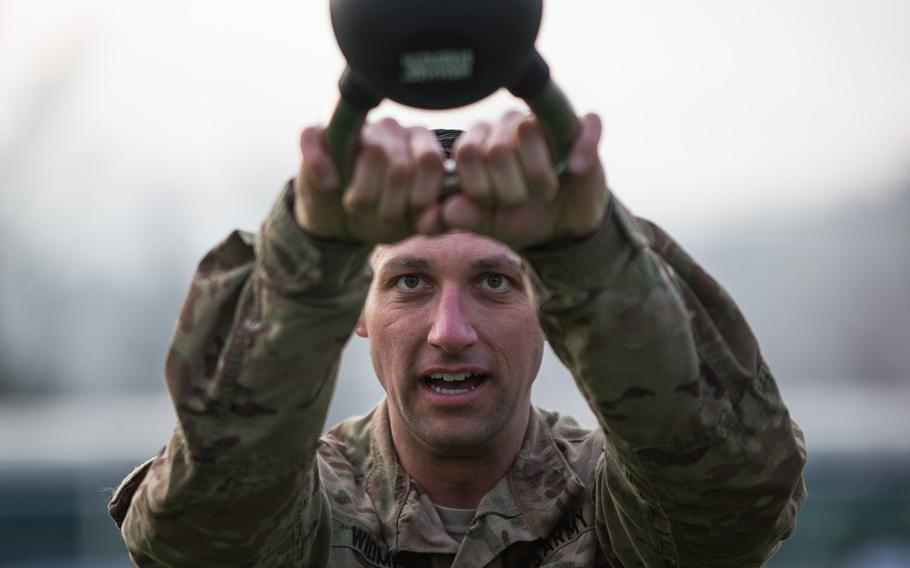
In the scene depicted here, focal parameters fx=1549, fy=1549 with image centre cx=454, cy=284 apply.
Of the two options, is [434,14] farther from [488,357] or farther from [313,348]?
[488,357]

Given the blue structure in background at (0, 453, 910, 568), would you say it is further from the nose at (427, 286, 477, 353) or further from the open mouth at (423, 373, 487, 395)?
the nose at (427, 286, 477, 353)

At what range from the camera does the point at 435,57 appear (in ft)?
8.48

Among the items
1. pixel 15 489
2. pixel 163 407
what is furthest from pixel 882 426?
pixel 15 489

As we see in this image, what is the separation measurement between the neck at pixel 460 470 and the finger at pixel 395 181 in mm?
1592

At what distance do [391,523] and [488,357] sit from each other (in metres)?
0.51

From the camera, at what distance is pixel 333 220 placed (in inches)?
112

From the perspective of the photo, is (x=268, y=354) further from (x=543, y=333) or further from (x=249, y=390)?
(x=543, y=333)

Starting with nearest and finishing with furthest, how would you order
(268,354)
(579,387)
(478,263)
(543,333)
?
(268,354) < (579,387) < (543,333) < (478,263)

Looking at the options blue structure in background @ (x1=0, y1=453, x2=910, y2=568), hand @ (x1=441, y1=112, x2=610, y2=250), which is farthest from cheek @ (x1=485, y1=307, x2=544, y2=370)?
blue structure in background @ (x1=0, y1=453, x2=910, y2=568)

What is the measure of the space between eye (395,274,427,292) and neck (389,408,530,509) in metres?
0.42

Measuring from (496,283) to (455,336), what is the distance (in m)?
0.21

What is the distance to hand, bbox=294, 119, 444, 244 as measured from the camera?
2.67 m

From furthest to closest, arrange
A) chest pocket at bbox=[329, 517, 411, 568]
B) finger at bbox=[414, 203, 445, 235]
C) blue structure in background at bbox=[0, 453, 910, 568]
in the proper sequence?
blue structure in background at bbox=[0, 453, 910, 568], chest pocket at bbox=[329, 517, 411, 568], finger at bbox=[414, 203, 445, 235]

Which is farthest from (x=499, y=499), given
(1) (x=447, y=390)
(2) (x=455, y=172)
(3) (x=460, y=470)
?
(2) (x=455, y=172)
